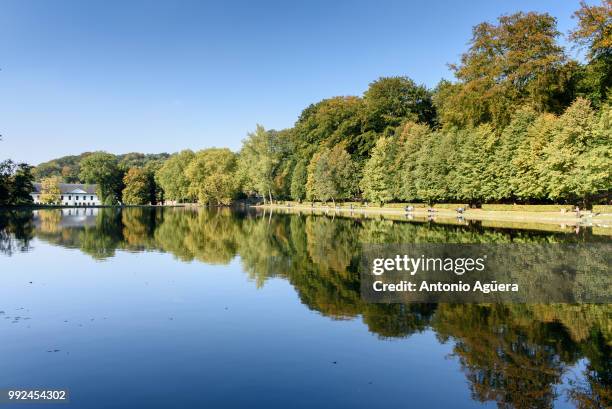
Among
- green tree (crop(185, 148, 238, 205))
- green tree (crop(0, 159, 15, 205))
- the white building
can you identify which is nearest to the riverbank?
green tree (crop(185, 148, 238, 205))

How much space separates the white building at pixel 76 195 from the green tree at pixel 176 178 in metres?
33.5

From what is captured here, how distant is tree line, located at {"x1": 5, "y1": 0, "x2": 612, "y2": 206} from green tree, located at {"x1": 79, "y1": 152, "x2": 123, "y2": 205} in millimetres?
47459

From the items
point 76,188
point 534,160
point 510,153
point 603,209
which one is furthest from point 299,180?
point 76,188

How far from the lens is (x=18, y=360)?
8844 millimetres

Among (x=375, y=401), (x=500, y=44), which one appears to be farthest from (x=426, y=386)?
(x=500, y=44)

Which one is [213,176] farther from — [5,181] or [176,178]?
[5,181]

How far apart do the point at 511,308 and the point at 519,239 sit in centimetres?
1649

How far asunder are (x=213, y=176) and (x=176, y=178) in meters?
19.2

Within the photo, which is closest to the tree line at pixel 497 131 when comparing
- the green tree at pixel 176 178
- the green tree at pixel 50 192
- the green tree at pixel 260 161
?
the green tree at pixel 260 161

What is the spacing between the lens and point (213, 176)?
4449 inches

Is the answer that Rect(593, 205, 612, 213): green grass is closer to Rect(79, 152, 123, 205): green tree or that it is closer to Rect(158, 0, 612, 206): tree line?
Rect(158, 0, 612, 206): tree line

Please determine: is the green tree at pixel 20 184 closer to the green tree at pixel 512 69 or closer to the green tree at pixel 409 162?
the green tree at pixel 409 162

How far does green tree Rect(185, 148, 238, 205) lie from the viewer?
114m

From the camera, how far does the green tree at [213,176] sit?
11350 cm
